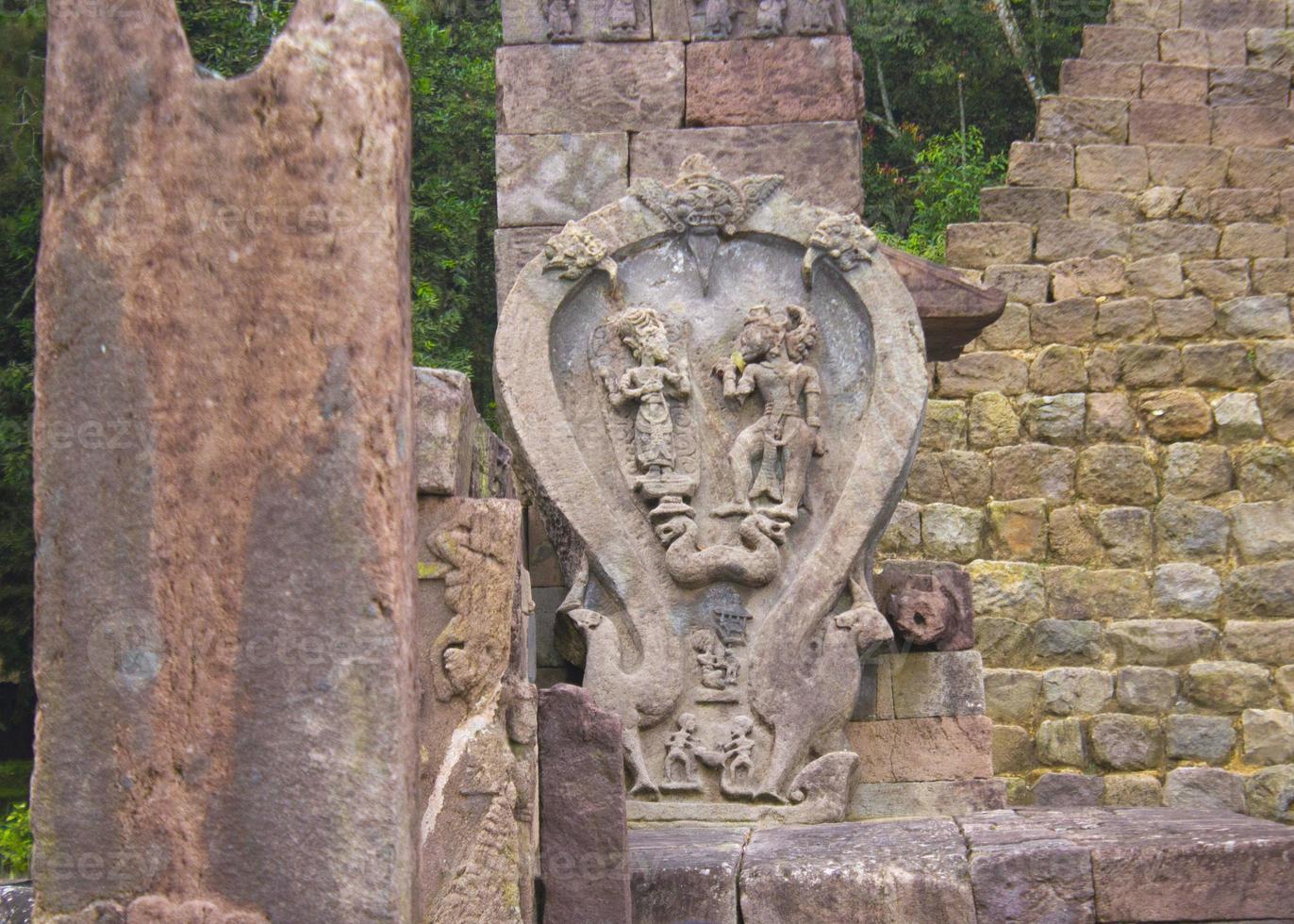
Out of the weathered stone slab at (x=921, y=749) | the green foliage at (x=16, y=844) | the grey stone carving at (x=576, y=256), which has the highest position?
the grey stone carving at (x=576, y=256)

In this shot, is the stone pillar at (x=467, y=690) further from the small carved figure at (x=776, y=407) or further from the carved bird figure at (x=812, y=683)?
the small carved figure at (x=776, y=407)

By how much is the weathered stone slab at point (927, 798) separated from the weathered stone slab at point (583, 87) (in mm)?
3074

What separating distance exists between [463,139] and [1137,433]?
5.34 m

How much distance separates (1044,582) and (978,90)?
704 cm

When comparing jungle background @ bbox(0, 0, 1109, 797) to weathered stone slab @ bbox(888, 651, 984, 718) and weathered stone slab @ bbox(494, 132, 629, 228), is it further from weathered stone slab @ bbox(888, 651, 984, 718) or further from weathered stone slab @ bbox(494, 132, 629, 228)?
weathered stone slab @ bbox(888, 651, 984, 718)

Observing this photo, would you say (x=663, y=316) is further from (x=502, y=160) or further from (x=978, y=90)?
(x=978, y=90)

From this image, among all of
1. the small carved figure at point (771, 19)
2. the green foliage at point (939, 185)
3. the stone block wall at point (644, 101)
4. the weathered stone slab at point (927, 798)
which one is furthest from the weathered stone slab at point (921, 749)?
the green foliage at point (939, 185)

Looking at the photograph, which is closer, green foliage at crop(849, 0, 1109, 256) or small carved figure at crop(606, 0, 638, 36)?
small carved figure at crop(606, 0, 638, 36)

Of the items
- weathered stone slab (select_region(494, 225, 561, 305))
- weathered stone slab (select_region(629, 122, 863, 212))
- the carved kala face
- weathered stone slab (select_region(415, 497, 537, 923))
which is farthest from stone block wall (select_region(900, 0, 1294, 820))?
weathered stone slab (select_region(415, 497, 537, 923))

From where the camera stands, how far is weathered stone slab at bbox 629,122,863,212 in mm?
7961

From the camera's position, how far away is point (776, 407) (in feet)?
21.7

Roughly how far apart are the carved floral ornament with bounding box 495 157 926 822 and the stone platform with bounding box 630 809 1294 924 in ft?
2.99

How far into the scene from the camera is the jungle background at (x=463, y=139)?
10.9 meters

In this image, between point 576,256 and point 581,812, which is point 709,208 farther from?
point 581,812
